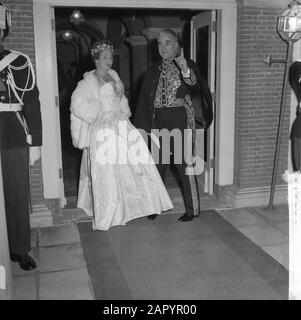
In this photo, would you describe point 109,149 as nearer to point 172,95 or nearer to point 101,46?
point 172,95

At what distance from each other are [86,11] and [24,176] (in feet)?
33.1

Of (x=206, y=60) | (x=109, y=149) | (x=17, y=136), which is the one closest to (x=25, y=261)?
(x=17, y=136)

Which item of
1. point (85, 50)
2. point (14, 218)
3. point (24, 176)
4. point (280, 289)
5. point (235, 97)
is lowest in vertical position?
point (280, 289)

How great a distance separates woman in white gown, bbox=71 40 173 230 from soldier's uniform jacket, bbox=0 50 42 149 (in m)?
0.87

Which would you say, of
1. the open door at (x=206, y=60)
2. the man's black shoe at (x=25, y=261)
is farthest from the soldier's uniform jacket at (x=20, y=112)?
the open door at (x=206, y=60)

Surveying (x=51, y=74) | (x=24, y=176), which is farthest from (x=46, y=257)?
(x=51, y=74)

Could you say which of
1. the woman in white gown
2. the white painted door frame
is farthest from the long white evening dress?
the white painted door frame

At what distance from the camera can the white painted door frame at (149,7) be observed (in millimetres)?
4891

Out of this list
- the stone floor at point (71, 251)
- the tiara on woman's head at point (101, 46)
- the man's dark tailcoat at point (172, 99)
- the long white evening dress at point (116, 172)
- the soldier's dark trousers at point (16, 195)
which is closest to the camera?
the stone floor at point (71, 251)

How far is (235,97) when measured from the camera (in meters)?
5.64

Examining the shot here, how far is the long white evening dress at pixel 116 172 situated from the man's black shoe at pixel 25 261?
0.97m

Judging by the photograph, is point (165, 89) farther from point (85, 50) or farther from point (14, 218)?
point (85, 50)

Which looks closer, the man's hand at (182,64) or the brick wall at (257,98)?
the man's hand at (182,64)

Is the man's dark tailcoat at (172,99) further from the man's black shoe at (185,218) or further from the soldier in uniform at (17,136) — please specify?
the soldier in uniform at (17,136)
